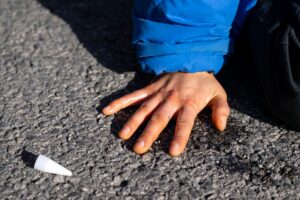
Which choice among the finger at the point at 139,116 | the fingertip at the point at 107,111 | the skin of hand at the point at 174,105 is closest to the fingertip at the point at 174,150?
the skin of hand at the point at 174,105

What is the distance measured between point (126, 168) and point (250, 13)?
2.16 feet

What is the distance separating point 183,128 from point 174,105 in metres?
0.10

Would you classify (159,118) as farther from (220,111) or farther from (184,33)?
(184,33)

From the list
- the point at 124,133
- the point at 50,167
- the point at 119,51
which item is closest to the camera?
the point at 50,167

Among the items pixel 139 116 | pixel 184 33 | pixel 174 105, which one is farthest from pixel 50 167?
pixel 184 33

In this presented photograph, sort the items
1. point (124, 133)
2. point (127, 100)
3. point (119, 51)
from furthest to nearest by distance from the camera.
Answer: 1. point (119, 51)
2. point (127, 100)
3. point (124, 133)

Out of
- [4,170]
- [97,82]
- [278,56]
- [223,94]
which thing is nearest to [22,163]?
[4,170]

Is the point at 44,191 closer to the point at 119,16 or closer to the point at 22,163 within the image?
the point at 22,163

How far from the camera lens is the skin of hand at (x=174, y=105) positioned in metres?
1.47

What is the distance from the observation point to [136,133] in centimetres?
151

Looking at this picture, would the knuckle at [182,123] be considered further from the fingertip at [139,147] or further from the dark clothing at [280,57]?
the dark clothing at [280,57]

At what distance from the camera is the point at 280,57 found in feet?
4.91

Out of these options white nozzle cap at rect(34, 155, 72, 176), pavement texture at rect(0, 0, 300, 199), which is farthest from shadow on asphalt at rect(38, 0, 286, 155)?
white nozzle cap at rect(34, 155, 72, 176)

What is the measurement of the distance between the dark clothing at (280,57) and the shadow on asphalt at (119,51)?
0.08 meters
